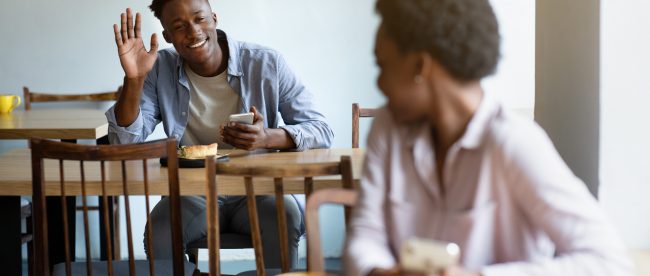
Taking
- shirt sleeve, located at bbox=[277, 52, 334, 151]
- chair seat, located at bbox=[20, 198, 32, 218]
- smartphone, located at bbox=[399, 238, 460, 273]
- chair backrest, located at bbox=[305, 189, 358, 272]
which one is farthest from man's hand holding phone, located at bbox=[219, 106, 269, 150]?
smartphone, located at bbox=[399, 238, 460, 273]

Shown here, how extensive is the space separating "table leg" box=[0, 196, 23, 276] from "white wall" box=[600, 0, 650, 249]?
162 cm

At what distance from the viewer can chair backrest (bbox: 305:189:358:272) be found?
1.80 m

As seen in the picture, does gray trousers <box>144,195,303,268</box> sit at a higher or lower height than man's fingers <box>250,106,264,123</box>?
lower

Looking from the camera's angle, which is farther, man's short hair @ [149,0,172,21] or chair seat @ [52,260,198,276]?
man's short hair @ [149,0,172,21]

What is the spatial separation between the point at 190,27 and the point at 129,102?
1.04 feet

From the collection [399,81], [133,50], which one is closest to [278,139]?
[133,50]

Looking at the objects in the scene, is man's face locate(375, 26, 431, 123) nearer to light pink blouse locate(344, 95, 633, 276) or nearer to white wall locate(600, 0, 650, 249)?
light pink blouse locate(344, 95, 633, 276)

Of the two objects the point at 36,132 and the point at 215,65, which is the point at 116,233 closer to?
the point at 36,132

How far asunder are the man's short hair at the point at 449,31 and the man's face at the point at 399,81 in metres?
0.01

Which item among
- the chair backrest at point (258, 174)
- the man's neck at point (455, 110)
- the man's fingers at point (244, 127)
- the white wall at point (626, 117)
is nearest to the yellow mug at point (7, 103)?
the man's fingers at point (244, 127)

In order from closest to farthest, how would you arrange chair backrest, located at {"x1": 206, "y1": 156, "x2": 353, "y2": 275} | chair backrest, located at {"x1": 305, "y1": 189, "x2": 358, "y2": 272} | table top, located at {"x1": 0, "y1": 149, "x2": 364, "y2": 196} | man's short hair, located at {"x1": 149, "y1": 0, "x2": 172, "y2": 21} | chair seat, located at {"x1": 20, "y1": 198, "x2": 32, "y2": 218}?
chair backrest, located at {"x1": 305, "y1": 189, "x2": 358, "y2": 272}, chair backrest, located at {"x1": 206, "y1": 156, "x2": 353, "y2": 275}, table top, located at {"x1": 0, "y1": 149, "x2": 364, "y2": 196}, man's short hair, located at {"x1": 149, "y1": 0, "x2": 172, "y2": 21}, chair seat, located at {"x1": 20, "y1": 198, "x2": 32, "y2": 218}

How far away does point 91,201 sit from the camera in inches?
181

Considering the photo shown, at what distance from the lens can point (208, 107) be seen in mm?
2922

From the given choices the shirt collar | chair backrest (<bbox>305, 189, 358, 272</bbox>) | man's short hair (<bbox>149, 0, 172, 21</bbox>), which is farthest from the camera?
man's short hair (<bbox>149, 0, 172, 21</bbox>)
